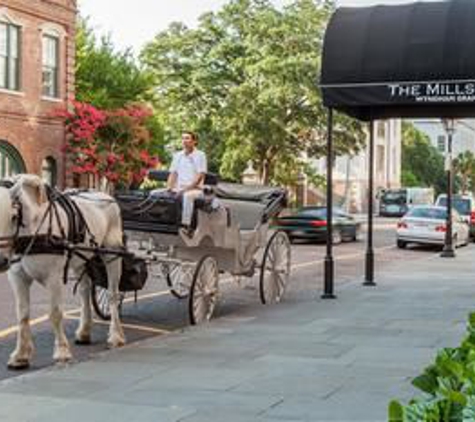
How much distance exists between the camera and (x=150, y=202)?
12070mm

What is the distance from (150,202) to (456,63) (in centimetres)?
528

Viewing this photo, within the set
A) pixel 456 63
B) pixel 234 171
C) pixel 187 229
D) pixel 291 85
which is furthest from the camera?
pixel 234 171

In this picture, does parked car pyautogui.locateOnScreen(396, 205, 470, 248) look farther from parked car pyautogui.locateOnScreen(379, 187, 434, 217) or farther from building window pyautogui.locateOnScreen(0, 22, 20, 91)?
parked car pyautogui.locateOnScreen(379, 187, 434, 217)

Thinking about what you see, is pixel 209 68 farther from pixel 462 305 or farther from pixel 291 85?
pixel 462 305

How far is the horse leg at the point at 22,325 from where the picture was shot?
9.02 m

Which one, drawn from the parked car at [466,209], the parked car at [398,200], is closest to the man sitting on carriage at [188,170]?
the parked car at [466,209]

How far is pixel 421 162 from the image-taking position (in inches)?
4828

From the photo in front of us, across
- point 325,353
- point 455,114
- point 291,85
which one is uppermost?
point 291,85

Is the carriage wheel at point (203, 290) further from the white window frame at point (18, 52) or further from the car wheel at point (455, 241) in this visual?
the car wheel at point (455, 241)

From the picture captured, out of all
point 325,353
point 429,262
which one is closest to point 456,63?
point 325,353

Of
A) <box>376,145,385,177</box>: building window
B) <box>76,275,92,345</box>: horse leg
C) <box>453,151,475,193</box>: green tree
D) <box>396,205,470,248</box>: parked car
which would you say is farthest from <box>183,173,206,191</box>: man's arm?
<box>453,151,475,193</box>: green tree

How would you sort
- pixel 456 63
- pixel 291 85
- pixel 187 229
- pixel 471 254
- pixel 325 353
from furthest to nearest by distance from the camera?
pixel 291 85 → pixel 471 254 → pixel 456 63 → pixel 187 229 → pixel 325 353

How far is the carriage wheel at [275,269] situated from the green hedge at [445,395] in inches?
427

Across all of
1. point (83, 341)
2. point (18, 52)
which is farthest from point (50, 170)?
point (83, 341)
